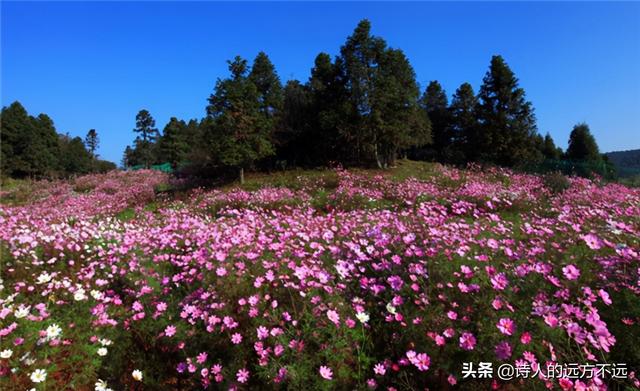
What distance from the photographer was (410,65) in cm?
2259

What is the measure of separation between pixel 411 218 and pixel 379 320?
2.31 meters

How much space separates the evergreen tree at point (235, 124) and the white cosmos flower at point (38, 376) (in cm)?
1502

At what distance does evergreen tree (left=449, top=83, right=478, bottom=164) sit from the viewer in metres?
30.2

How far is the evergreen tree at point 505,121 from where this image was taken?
24578 mm

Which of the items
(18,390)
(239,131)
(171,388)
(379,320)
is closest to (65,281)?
(18,390)

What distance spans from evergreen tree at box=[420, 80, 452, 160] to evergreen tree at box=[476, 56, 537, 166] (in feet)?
28.8

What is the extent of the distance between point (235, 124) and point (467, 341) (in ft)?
54.8

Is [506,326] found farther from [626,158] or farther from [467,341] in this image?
[626,158]

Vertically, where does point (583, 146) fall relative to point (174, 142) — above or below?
below

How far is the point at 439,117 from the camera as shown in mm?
36688

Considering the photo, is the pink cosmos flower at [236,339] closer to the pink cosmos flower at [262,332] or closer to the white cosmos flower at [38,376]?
the pink cosmos flower at [262,332]

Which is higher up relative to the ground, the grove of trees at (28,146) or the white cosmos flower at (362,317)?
the grove of trees at (28,146)

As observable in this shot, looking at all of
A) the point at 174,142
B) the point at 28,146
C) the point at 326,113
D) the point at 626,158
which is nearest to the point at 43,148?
the point at 28,146

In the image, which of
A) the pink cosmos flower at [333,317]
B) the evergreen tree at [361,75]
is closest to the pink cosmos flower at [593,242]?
the pink cosmos flower at [333,317]
